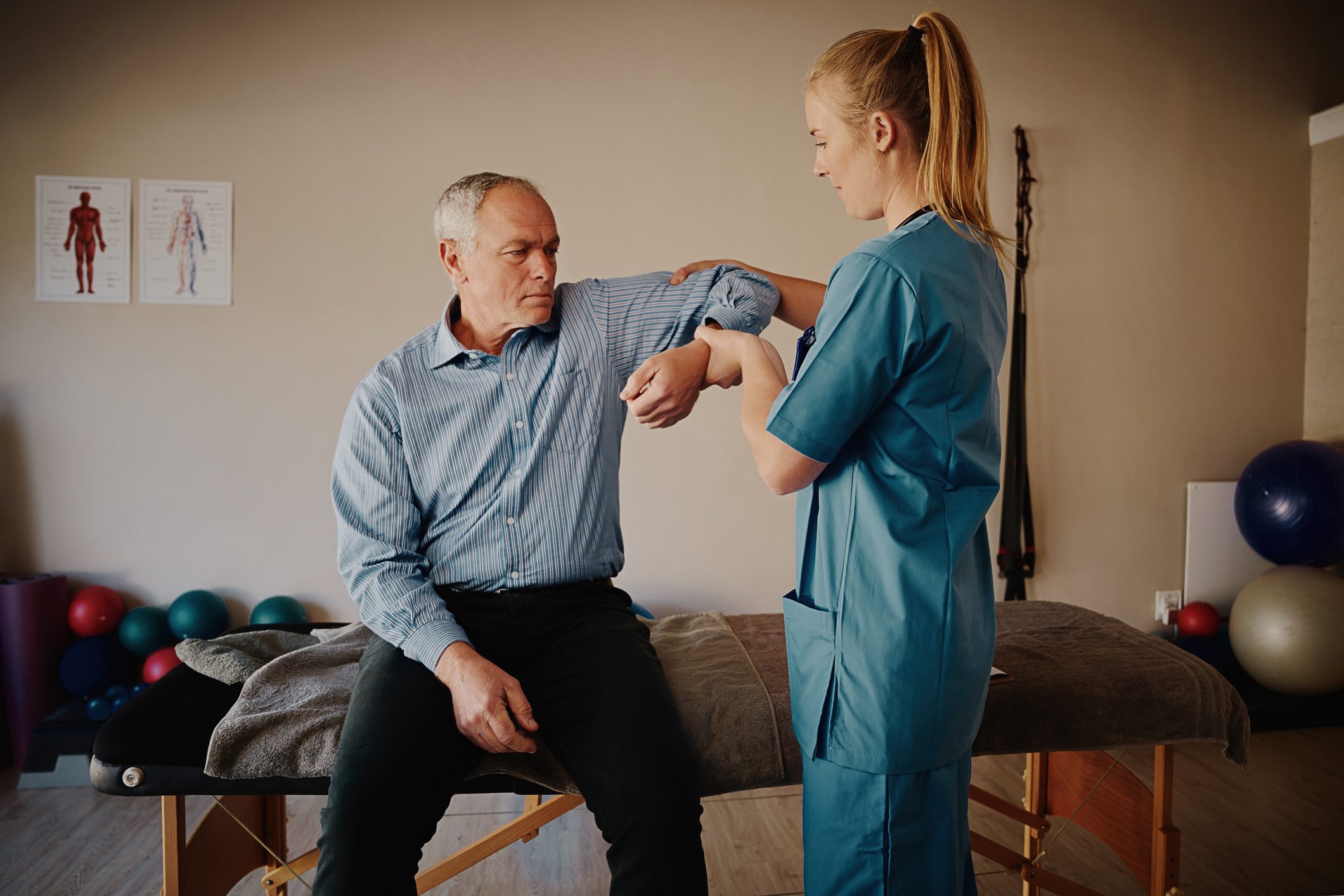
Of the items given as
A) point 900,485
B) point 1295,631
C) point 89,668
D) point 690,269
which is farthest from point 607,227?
point 1295,631

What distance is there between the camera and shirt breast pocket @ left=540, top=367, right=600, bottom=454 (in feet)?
5.65

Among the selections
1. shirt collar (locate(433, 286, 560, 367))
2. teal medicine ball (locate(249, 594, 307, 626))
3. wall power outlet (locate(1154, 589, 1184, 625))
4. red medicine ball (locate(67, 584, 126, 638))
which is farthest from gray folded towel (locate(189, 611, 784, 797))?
wall power outlet (locate(1154, 589, 1184, 625))

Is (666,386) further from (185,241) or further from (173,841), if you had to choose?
(185,241)

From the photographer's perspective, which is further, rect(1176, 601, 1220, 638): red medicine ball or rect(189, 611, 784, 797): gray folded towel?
rect(1176, 601, 1220, 638): red medicine ball

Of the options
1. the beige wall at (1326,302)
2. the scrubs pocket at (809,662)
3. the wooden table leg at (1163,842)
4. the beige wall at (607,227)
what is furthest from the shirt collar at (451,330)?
the beige wall at (1326,302)

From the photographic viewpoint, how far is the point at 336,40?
129 inches

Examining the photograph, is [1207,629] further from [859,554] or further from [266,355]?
[266,355]

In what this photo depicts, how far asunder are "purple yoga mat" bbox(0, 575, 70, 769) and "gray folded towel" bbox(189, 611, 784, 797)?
1.64 meters

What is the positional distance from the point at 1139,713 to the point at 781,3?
280cm

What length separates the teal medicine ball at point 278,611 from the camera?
3109 millimetres

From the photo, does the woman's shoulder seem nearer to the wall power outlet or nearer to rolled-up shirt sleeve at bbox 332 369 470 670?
rolled-up shirt sleeve at bbox 332 369 470 670

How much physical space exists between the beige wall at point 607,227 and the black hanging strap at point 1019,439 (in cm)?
7

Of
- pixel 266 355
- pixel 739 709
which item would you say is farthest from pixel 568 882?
pixel 266 355

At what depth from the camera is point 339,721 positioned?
5.08ft
